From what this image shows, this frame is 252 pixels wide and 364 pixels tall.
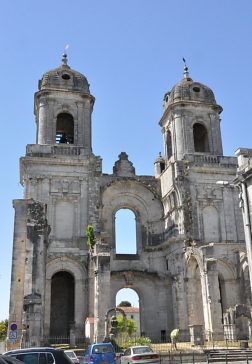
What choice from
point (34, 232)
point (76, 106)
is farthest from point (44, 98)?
point (34, 232)

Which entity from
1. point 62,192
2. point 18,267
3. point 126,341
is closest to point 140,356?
point 126,341

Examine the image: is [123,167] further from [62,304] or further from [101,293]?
[101,293]

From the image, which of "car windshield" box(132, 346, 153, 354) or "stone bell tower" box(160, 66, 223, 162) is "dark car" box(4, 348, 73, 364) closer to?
"car windshield" box(132, 346, 153, 354)

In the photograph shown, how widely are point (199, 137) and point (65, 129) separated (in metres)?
11.6

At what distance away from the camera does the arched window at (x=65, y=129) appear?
124 feet

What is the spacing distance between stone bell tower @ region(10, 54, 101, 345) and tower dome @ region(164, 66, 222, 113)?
6.86 meters

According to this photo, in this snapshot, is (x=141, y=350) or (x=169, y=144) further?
(x=169, y=144)

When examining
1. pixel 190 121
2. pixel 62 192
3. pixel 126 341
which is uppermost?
pixel 190 121

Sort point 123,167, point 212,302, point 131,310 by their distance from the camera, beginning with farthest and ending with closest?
1. point 131,310
2. point 123,167
3. point 212,302

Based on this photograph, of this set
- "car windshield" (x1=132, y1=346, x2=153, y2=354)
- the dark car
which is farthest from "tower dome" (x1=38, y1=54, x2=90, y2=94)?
the dark car

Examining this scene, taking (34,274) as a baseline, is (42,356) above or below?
below

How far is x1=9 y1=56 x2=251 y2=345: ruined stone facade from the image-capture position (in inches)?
1197

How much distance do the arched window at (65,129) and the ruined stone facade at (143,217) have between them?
9 centimetres

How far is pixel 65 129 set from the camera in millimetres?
38281
